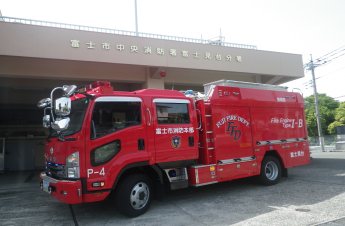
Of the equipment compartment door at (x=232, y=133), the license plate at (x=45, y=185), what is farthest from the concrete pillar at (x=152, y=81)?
the license plate at (x=45, y=185)

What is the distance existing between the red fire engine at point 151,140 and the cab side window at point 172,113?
23 mm

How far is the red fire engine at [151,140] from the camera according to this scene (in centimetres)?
607

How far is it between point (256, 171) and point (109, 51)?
629 centimetres

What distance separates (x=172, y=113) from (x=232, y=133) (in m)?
2.03

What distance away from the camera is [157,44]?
11.9m

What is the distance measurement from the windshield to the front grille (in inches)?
26.7

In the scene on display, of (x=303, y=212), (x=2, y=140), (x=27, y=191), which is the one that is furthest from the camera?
(x=2, y=140)

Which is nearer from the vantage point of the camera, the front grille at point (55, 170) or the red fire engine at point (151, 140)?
the red fire engine at point (151, 140)

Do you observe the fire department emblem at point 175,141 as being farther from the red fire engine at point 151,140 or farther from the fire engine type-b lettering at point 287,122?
the fire engine type-b lettering at point 287,122

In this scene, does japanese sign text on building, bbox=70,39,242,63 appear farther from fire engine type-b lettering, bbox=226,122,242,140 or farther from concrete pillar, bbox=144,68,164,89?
fire engine type-b lettering, bbox=226,122,242,140

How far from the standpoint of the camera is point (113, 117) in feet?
21.1

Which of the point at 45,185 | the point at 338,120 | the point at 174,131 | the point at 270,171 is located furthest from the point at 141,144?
the point at 338,120

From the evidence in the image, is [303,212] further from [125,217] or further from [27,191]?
[27,191]

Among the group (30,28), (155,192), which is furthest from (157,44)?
(155,192)
